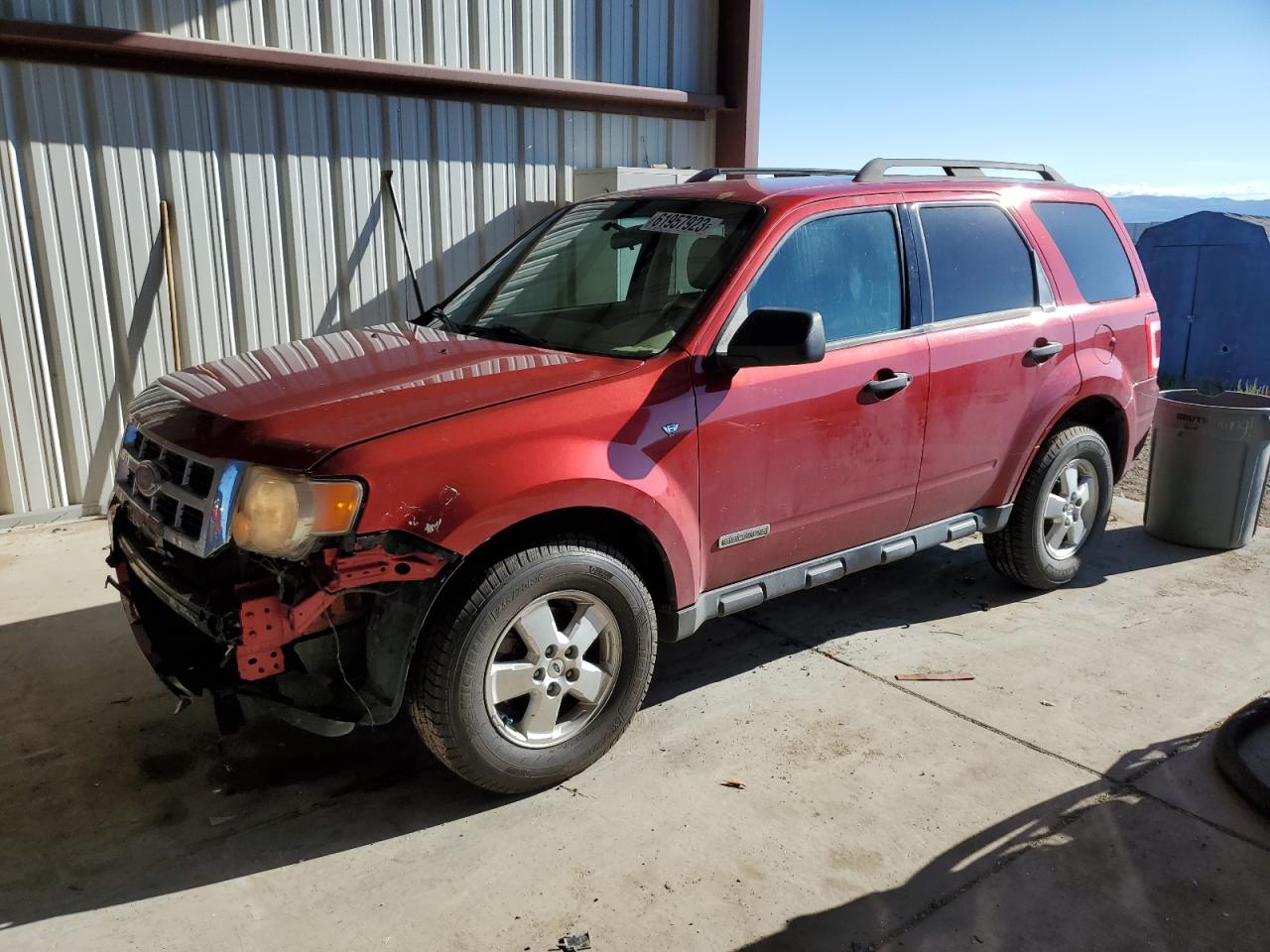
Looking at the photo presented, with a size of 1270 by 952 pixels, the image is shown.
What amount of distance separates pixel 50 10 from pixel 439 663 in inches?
198

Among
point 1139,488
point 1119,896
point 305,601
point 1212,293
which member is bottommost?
point 1139,488

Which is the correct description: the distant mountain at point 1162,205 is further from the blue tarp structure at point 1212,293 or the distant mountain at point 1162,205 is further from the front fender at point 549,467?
the front fender at point 549,467

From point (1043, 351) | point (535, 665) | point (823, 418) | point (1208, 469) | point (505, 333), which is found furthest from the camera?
point (1208, 469)

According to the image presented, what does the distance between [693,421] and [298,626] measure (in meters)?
1.43

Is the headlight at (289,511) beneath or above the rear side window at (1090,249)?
beneath

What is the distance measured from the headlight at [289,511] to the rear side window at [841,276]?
5.39ft

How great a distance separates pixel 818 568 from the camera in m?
3.98

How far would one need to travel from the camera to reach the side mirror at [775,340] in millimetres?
3236

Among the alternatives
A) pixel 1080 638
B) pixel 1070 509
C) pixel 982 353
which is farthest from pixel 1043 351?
pixel 1080 638

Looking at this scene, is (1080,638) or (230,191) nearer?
(1080,638)

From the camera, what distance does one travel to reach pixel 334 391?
3115 millimetres

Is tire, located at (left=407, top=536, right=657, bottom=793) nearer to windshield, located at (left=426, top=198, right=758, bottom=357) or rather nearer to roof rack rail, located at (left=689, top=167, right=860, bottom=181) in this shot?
windshield, located at (left=426, top=198, right=758, bottom=357)

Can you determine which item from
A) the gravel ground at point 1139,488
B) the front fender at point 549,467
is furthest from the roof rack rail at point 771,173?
the gravel ground at point 1139,488

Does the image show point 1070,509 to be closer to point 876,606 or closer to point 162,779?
point 876,606
